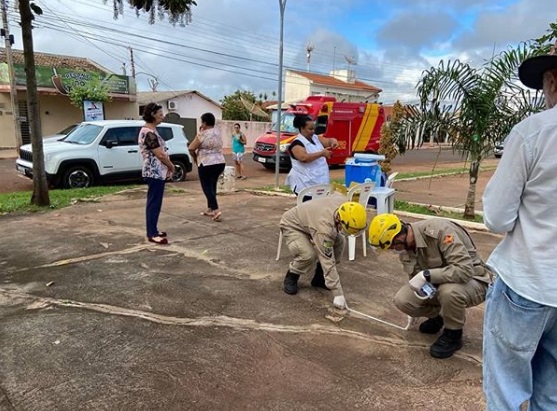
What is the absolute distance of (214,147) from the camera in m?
6.69

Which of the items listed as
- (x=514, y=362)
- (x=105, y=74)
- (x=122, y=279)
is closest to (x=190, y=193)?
(x=122, y=279)

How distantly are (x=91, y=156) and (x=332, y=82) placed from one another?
143 ft

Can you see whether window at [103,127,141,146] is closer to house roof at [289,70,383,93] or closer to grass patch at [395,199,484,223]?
grass patch at [395,199,484,223]

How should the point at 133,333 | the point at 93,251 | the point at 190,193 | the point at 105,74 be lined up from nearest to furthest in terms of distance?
1. the point at 133,333
2. the point at 93,251
3. the point at 190,193
4. the point at 105,74

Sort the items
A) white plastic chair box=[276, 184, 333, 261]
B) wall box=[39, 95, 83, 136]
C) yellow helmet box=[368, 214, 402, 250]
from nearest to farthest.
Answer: yellow helmet box=[368, 214, 402, 250] → white plastic chair box=[276, 184, 333, 261] → wall box=[39, 95, 83, 136]

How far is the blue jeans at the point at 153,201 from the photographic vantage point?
5355mm

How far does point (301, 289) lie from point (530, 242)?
279 cm

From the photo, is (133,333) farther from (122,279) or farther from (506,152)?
(506,152)

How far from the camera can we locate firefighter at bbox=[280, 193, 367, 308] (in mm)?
3355

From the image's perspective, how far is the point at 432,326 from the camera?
3.37 m

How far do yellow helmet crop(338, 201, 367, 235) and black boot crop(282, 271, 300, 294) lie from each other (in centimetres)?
93

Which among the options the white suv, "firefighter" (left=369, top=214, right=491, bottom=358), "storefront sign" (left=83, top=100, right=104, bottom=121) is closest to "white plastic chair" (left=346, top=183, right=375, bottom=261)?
"firefighter" (left=369, top=214, right=491, bottom=358)

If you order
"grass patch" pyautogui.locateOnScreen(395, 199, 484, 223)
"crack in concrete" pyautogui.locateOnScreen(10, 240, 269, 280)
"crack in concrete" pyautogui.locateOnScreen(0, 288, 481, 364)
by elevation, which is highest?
"grass patch" pyautogui.locateOnScreen(395, 199, 484, 223)

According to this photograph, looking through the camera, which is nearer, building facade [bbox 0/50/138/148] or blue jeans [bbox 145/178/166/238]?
blue jeans [bbox 145/178/166/238]
